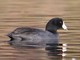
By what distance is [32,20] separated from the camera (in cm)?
1552

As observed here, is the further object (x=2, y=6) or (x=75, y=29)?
(x=2, y=6)

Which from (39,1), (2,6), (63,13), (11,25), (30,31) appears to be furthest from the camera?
(39,1)

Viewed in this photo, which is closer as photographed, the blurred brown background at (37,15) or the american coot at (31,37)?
the american coot at (31,37)

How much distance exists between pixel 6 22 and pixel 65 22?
1472 mm

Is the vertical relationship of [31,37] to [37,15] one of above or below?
below

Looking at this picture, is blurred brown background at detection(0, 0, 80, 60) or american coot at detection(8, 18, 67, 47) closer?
american coot at detection(8, 18, 67, 47)

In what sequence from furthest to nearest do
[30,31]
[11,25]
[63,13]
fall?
[63,13] → [11,25] → [30,31]

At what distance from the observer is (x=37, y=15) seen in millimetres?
16578

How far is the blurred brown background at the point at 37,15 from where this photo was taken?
13.5m

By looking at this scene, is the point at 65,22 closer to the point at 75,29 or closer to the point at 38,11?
the point at 75,29

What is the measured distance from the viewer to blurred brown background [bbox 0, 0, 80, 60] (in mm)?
13494

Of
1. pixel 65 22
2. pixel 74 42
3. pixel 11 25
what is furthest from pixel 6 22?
pixel 74 42

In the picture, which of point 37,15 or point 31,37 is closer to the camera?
point 31,37

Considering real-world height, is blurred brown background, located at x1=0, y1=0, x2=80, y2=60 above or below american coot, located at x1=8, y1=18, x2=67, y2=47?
above
